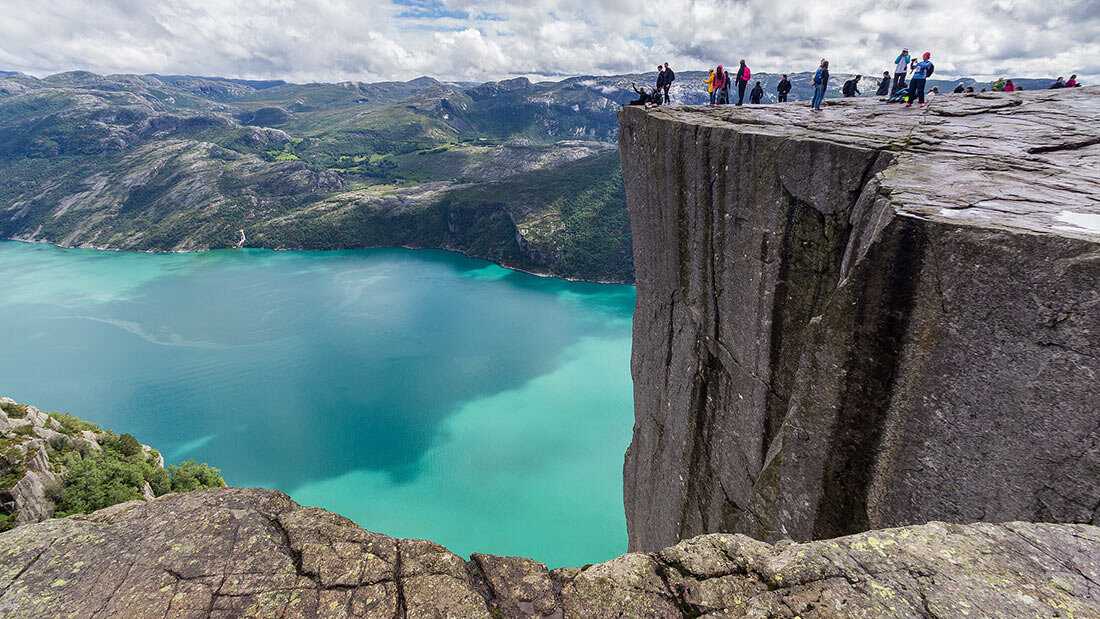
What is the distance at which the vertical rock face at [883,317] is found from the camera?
4.09 m

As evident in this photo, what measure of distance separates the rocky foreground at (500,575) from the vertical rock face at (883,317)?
1036 mm

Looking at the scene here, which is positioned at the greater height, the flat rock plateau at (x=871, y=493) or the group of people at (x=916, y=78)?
the group of people at (x=916, y=78)

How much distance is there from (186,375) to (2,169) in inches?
8633

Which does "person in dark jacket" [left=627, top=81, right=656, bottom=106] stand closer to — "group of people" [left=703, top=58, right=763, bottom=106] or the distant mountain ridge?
"group of people" [left=703, top=58, right=763, bottom=106]

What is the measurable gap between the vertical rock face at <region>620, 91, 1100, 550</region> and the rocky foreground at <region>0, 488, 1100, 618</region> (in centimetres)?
104

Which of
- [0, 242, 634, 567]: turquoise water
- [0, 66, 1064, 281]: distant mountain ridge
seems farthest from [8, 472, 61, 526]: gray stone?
[0, 66, 1064, 281]: distant mountain ridge

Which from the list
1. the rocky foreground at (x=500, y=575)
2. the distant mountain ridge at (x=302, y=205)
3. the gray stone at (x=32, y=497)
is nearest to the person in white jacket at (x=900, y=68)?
the rocky foreground at (x=500, y=575)

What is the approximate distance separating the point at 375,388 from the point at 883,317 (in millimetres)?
57446

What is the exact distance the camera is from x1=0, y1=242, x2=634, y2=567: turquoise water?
3919cm

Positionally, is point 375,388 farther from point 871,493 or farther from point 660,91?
point 871,493

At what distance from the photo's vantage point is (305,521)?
4688mm

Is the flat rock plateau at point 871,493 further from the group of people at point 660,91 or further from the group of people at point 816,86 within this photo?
the group of people at point 660,91

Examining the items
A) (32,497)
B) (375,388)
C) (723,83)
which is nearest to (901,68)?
(723,83)

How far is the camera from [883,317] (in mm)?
5008
